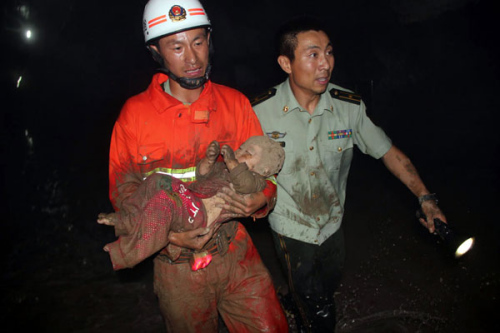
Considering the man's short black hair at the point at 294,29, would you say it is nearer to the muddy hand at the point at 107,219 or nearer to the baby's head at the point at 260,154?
the baby's head at the point at 260,154

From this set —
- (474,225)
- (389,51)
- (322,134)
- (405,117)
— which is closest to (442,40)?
(389,51)

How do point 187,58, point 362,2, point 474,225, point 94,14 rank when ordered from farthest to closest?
point 362,2 < point 94,14 < point 474,225 < point 187,58

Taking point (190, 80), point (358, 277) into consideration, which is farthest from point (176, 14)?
point (358, 277)

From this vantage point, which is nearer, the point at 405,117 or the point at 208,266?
the point at 208,266

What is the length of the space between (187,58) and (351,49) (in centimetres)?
974

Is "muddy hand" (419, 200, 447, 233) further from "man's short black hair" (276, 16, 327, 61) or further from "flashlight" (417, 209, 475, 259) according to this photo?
"man's short black hair" (276, 16, 327, 61)

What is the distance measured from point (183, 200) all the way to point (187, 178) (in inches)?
15.0

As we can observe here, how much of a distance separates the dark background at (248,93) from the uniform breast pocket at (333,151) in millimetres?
414

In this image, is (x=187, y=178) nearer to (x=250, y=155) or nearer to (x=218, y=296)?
(x=250, y=155)

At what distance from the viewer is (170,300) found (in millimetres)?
2645

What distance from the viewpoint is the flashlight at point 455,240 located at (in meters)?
2.42

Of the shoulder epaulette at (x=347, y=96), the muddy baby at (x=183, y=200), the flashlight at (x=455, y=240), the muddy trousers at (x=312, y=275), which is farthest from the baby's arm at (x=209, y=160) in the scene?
the flashlight at (x=455, y=240)

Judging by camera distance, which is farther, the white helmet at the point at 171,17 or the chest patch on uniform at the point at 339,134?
the chest patch on uniform at the point at 339,134

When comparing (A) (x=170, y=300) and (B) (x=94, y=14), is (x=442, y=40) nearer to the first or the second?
(B) (x=94, y=14)
